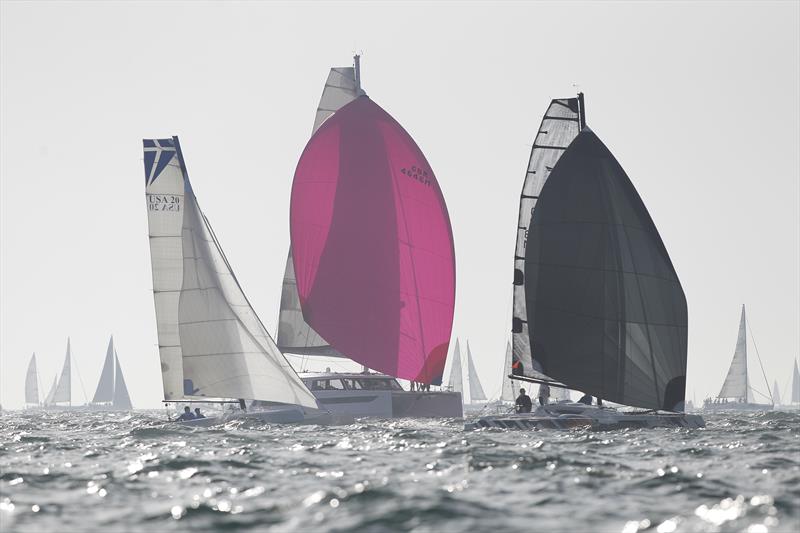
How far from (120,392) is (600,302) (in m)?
152

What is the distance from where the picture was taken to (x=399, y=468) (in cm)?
2117

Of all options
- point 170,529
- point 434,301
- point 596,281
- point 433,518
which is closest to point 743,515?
point 433,518

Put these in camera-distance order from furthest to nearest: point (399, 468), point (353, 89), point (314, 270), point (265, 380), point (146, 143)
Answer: point (353, 89)
point (314, 270)
point (146, 143)
point (265, 380)
point (399, 468)

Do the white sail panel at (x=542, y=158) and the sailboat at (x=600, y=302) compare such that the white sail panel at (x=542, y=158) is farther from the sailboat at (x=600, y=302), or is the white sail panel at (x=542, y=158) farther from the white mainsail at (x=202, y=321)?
the white mainsail at (x=202, y=321)

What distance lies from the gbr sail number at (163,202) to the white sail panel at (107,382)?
453 feet

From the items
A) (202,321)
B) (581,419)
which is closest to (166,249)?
(202,321)

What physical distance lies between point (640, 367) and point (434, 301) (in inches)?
557

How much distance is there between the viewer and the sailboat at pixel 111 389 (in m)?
176

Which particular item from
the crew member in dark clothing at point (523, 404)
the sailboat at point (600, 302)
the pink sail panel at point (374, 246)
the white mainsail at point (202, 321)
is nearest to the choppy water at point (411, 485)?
the sailboat at point (600, 302)

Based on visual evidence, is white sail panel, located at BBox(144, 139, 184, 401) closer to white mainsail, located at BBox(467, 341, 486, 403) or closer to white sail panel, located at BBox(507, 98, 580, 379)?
white sail panel, located at BBox(507, 98, 580, 379)

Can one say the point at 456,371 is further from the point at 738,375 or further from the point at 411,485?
the point at 411,485

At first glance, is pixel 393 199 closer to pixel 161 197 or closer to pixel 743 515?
pixel 161 197

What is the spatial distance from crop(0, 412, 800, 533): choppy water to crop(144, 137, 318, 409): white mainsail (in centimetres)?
1007

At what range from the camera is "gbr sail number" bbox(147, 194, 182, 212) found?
4150 centimetres
